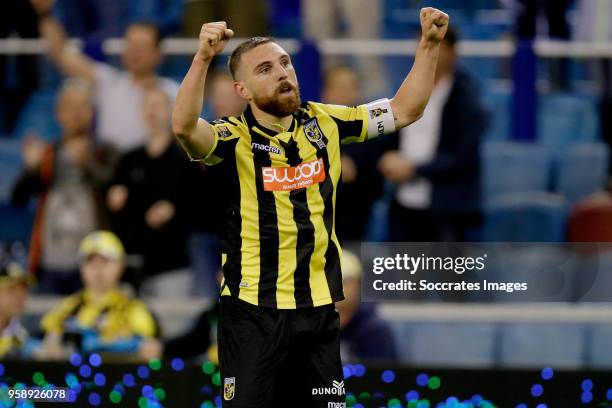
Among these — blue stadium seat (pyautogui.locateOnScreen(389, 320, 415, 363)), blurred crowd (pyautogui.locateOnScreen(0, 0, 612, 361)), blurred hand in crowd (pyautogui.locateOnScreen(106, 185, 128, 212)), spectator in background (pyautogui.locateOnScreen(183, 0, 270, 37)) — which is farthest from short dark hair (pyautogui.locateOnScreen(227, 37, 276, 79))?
spectator in background (pyautogui.locateOnScreen(183, 0, 270, 37))

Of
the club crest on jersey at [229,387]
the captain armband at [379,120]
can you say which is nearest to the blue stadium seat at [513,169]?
the captain armband at [379,120]

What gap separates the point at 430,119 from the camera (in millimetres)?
6898

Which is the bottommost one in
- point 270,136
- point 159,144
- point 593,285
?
point 593,285

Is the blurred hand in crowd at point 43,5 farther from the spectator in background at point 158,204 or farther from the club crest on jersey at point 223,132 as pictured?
the club crest on jersey at point 223,132

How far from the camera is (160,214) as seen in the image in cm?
699

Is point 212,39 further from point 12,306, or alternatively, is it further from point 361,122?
point 12,306

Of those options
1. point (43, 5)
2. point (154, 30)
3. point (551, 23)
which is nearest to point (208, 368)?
point (154, 30)

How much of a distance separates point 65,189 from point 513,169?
100 inches

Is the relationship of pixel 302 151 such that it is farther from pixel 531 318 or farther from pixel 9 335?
pixel 9 335

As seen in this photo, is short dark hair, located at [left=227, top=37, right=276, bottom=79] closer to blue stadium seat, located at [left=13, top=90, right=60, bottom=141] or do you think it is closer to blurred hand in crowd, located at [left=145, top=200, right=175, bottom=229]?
blurred hand in crowd, located at [left=145, top=200, right=175, bottom=229]

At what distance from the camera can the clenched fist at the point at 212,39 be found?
162 inches

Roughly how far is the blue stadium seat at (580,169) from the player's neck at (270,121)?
324 centimetres

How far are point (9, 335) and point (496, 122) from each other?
315 centimetres

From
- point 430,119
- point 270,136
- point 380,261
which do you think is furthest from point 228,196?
point 430,119
